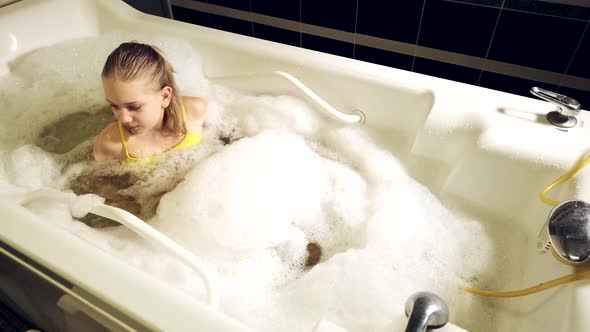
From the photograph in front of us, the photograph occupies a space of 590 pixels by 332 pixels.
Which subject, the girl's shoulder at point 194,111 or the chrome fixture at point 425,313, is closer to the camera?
the chrome fixture at point 425,313

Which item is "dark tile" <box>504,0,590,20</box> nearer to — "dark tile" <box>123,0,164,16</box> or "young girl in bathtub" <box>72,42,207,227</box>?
"young girl in bathtub" <box>72,42,207,227</box>

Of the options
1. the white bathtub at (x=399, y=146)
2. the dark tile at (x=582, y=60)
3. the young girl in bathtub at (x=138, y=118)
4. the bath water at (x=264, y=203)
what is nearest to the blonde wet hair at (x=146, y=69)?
the young girl in bathtub at (x=138, y=118)

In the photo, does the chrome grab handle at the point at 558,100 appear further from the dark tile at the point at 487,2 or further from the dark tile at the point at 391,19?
the dark tile at the point at 391,19

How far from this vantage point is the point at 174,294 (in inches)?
26.9

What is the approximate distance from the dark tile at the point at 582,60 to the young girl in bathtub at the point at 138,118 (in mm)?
1153

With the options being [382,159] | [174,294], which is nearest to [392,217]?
[382,159]

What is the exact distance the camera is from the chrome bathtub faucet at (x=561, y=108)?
3.26 feet

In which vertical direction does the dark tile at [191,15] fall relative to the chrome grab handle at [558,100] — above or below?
below

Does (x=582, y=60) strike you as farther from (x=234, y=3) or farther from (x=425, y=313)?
(x=234, y=3)

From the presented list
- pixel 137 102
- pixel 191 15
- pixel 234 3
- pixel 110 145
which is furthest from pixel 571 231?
pixel 191 15

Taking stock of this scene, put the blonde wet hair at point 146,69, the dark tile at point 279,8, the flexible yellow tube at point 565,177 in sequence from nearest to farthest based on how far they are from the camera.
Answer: the flexible yellow tube at point 565,177 → the blonde wet hair at point 146,69 → the dark tile at point 279,8

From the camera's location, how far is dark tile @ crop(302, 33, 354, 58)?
1706 mm

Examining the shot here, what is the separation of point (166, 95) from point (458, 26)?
957 millimetres

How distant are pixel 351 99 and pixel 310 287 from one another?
58 centimetres
